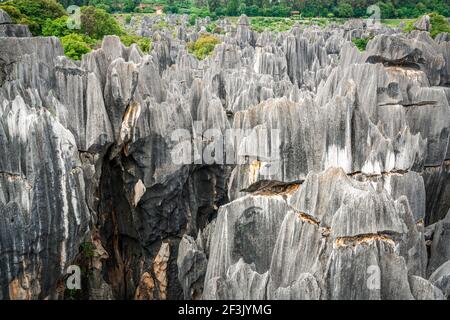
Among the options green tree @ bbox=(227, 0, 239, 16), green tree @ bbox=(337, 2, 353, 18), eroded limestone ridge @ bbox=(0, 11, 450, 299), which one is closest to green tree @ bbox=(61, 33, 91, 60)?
eroded limestone ridge @ bbox=(0, 11, 450, 299)

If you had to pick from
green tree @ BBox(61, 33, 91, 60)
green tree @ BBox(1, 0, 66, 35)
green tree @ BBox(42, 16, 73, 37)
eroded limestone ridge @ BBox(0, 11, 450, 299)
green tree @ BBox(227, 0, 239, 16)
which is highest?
green tree @ BBox(227, 0, 239, 16)

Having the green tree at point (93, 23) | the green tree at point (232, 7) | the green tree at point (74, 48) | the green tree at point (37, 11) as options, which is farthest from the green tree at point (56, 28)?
the green tree at point (232, 7)

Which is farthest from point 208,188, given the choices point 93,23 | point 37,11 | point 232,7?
point 232,7

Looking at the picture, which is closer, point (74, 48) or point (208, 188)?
point (208, 188)

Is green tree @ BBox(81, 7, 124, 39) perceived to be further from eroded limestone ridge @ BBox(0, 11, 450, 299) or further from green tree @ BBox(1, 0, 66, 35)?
eroded limestone ridge @ BBox(0, 11, 450, 299)

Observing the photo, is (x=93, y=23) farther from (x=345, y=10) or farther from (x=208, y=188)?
(x=345, y=10)

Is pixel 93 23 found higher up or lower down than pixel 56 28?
higher up

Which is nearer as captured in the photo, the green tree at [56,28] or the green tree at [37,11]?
the green tree at [56,28]

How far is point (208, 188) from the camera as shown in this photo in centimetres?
2048

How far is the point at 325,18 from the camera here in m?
106

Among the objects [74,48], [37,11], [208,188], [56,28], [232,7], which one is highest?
[232,7]

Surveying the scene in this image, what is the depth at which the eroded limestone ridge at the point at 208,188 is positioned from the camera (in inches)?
480

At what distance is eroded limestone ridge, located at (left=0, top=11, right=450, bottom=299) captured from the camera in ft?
40.0

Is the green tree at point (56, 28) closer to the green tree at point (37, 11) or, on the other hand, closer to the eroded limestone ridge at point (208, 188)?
the green tree at point (37, 11)
